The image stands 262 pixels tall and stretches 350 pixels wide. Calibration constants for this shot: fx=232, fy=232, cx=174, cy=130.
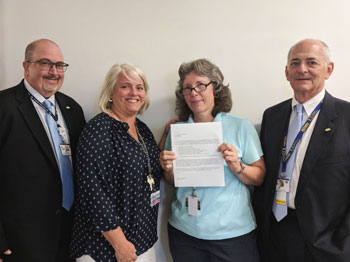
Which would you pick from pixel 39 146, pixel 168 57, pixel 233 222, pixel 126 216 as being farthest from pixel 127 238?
pixel 168 57

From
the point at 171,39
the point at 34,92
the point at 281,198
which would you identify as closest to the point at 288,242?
the point at 281,198

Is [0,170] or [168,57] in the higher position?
[168,57]

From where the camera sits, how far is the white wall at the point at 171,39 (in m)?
2.06

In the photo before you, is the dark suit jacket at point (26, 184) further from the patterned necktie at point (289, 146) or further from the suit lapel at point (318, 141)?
the suit lapel at point (318, 141)

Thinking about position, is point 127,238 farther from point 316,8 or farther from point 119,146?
point 316,8

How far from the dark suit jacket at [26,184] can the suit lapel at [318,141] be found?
1598 millimetres

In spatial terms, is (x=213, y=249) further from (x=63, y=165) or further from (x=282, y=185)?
(x=63, y=165)

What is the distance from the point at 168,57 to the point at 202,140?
0.98m

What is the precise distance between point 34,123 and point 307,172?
178cm

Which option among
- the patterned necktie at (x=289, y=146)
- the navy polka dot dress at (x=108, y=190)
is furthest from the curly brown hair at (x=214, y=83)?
the navy polka dot dress at (x=108, y=190)

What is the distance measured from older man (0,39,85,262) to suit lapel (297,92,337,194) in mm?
1583

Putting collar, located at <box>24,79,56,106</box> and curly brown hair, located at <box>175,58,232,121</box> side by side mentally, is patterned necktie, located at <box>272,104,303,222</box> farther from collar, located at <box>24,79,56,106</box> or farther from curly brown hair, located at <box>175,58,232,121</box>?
collar, located at <box>24,79,56,106</box>

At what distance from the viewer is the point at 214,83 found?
5.80ft

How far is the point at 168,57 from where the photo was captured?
214 cm
